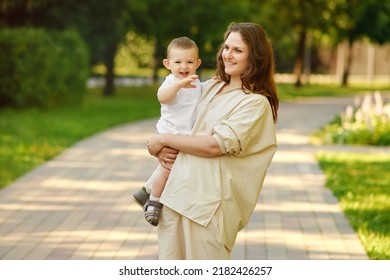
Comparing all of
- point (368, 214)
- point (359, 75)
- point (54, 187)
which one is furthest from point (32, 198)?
point (359, 75)

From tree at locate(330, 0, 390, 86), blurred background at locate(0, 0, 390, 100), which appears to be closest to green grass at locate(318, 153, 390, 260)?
blurred background at locate(0, 0, 390, 100)

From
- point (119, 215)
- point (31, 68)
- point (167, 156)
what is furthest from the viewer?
point (31, 68)

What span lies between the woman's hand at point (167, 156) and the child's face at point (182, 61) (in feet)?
1.31

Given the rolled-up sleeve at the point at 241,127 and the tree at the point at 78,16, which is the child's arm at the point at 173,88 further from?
the tree at the point at 78,16

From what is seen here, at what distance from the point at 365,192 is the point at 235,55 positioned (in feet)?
20.8

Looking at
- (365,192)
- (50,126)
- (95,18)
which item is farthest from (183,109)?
(95,18)

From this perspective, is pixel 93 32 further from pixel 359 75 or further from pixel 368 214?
pixel 359 75

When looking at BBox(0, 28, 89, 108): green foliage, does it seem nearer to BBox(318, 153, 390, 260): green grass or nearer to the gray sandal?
BBox(318, 153, 390, 260): green grass

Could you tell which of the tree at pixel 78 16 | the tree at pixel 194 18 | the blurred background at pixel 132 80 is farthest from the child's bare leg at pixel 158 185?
the tree at pixel 194 18

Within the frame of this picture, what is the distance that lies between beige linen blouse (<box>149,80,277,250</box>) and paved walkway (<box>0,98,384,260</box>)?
9.07 ft

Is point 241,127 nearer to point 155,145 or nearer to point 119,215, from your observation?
point 155,145

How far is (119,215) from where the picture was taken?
8766mm
